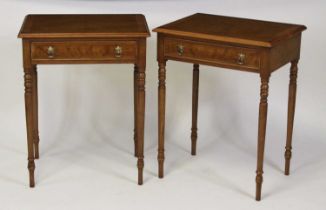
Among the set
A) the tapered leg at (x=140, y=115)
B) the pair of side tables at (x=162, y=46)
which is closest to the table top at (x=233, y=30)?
the pair of side tables at (x=162, y=46)

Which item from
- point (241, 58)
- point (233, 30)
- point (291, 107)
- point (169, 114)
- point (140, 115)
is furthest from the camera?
point (169, 114)

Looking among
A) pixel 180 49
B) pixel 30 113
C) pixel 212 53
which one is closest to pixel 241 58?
pixel 212 53

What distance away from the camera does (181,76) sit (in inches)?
231

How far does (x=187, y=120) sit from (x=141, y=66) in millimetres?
1251

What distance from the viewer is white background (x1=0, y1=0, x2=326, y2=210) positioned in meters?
5.04

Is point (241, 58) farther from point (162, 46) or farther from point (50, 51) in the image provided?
point (50, 51)

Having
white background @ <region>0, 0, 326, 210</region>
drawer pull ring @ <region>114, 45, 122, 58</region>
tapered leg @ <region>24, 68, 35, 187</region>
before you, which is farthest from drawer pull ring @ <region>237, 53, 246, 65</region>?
tapered leg @ <region>24, 68, 35, 187</region>

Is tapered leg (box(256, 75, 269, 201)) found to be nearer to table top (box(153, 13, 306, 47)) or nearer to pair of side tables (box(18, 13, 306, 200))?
pair of side tables (box(18, 13, 306, 200))

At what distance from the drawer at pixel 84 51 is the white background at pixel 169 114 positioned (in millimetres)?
736

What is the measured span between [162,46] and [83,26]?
16.8 inches

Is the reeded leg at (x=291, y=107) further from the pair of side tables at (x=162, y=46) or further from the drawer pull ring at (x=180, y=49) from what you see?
the drawer pull ring at (x=180, y=49)

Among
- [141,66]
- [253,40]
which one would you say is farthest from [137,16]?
[253,40]

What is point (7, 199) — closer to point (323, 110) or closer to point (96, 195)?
point (96, 195)

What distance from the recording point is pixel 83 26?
4625mm
